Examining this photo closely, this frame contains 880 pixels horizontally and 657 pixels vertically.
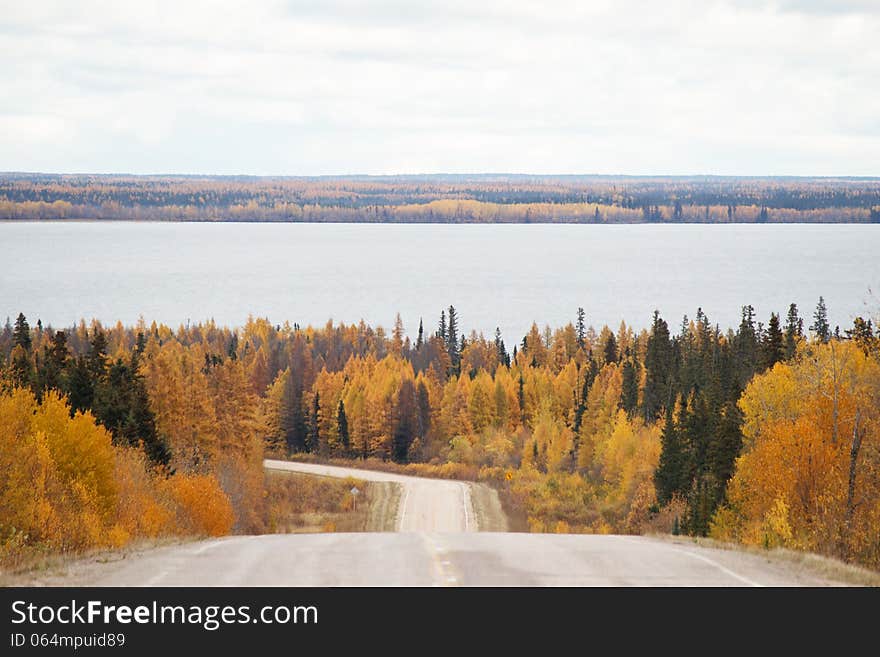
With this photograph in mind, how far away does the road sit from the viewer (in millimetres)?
14539

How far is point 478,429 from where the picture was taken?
340 ft

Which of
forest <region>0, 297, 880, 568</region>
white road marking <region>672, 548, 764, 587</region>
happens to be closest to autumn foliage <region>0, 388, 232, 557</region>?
forest <region>0, 297, 880, 568</region>

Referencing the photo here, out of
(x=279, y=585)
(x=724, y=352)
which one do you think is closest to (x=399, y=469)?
(x=724, y=352)

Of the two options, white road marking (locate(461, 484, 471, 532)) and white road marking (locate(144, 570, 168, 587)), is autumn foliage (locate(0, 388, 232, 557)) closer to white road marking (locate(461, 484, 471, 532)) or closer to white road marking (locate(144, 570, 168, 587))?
white road marking (locate(144, 570, 168, 587))

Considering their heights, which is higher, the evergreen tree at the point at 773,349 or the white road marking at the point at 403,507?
the evergreen tree at the point at 773,349

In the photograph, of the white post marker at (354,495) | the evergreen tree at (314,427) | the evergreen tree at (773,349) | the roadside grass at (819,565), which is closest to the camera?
the roadside grass at (819,565)

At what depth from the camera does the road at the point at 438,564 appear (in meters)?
14.5

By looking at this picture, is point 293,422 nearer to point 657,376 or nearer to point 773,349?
point 657,376

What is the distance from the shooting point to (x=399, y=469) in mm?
89875

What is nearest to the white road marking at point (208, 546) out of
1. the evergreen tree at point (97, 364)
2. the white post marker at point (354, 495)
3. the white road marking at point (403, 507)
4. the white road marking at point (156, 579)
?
the white road marking at point (156, 579)

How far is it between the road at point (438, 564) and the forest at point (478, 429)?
3669 mm

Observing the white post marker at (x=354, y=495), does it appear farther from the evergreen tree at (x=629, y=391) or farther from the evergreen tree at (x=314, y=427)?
the evergreen tree at (x=314, y=427)
